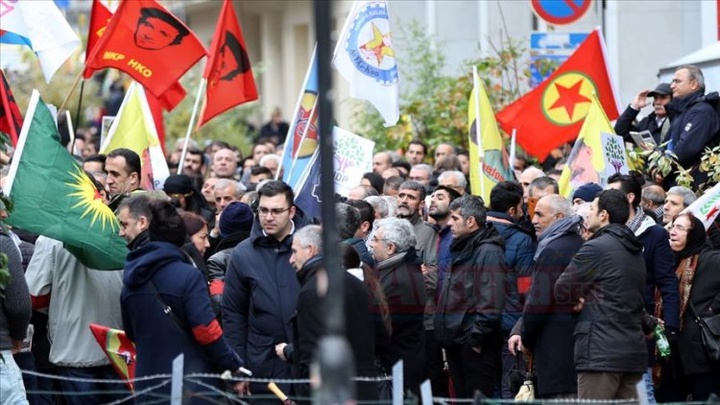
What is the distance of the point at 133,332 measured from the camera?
10.8 meters

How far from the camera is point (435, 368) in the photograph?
13.7 meters

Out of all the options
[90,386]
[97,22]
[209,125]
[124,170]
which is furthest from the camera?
[209,125]

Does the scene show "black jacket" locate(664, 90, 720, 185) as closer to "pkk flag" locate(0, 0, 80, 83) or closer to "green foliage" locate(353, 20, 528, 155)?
"green foliage" locate(353, 20, 528, 155)

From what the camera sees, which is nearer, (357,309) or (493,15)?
(357,309)

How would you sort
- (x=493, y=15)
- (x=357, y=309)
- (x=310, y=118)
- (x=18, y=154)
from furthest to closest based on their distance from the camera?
(x=493, y=15) < (x=310, y=118) < (x=18, y=154) < (x=357, y=309)

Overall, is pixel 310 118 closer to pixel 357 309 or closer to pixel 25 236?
pixel 25 236

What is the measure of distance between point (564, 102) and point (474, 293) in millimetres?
5157

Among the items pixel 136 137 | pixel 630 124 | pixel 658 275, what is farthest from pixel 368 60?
pixel 658 275

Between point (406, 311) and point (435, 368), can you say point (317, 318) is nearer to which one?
point (406, 311)

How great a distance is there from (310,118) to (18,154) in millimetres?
4808

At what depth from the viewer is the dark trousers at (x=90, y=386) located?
11702mm

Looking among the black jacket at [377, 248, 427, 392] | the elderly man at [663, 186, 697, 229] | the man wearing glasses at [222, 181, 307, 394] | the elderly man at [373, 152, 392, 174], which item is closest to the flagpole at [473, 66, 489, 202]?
the elderly man at [373, 152, 392, 174]

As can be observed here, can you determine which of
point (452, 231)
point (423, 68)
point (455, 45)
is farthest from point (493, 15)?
point (452, 231)

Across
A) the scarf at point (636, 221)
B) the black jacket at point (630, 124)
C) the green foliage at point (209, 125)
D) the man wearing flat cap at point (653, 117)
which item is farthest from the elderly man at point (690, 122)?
the green foliage at point (209, 125)
